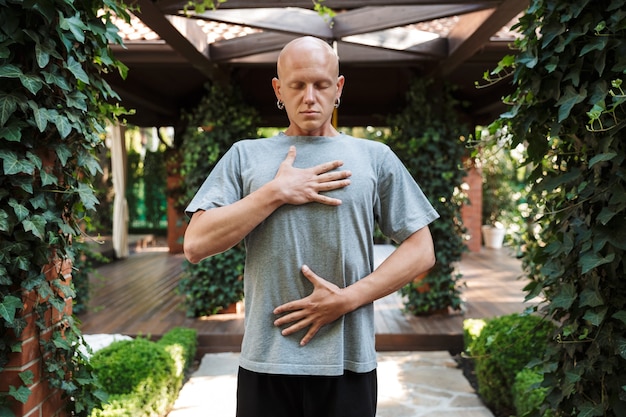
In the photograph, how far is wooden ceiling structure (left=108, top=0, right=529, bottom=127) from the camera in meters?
3.64

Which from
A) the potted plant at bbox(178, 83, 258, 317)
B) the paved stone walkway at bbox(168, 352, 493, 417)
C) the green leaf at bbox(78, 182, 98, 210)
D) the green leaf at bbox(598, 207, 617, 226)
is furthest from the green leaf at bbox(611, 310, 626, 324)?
the potted plant at bbox(178, 83, 258, 317)

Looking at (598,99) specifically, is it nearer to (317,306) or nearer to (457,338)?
(317,306)

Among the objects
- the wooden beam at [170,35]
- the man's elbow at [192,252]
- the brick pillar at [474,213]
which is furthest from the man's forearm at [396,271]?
the brick pillar at [474,213]

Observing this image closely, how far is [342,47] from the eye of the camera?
5.20m

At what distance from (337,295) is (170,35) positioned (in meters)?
Answer: 3.25

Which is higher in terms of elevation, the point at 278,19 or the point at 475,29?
the point at 278,19

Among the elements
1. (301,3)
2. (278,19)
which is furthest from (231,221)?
(278,19)

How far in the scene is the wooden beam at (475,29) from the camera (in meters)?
3.47

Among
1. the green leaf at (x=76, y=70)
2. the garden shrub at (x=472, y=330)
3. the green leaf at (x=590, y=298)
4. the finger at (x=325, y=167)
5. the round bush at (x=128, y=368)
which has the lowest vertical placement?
the garden shrub at (x=472, y=330)

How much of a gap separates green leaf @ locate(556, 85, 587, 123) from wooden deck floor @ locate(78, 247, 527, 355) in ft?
9.68

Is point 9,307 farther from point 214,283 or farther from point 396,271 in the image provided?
point 214,283

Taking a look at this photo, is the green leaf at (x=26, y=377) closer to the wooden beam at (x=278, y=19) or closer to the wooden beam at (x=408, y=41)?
the wooden beam at (x=278, y=19)

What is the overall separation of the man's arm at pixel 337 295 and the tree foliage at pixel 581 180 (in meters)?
0.75

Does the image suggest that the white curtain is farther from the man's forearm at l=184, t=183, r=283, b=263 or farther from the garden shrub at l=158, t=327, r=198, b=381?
the man's forearm at l=184, t=183, r=283, b=263
